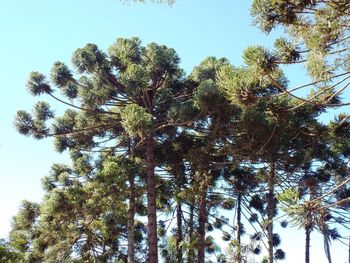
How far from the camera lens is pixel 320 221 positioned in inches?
218

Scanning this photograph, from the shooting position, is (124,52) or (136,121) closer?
(136,121)

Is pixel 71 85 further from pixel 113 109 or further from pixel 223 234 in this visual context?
pixel 223 234

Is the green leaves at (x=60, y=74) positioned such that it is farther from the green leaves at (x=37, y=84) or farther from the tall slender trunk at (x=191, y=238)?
the tall slender trunk at (x=191, y=238)

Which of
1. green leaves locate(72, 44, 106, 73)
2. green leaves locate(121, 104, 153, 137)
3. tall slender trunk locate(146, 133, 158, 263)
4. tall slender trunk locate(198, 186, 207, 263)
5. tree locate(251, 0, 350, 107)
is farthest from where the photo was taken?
tall slender trunk locate(198, 186, 207, 263)

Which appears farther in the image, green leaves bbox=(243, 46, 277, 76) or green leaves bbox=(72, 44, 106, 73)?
green leaves bbox=(72, 44, 106, 73)

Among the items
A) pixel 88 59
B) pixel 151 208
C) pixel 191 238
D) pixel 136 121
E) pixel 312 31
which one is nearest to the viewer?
pixel 312 31

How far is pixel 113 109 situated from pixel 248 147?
5.96 m

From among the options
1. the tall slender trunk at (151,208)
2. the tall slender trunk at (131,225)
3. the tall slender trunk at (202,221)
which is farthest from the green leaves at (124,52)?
the tall slender trunk at (202,221)

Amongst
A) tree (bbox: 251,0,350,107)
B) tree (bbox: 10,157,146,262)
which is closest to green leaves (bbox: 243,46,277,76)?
tree (bbox: 251,0,350,107)

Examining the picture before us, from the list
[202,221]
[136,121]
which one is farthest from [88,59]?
[202,221]

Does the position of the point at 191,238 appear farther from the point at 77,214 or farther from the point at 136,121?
the point at 136,121

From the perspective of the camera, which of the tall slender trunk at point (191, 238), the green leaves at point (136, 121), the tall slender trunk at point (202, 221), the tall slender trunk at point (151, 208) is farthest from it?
the tall slender trunk at point (191, 238)

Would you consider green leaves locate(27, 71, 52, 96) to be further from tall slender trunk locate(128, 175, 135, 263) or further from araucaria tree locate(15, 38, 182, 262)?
tall slender trunk locate(128, 175, 135, 263)

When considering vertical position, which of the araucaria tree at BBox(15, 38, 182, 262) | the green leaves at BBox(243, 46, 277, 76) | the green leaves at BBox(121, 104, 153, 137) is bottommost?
the green leaves at BBox(243, 46, 277, 76)
